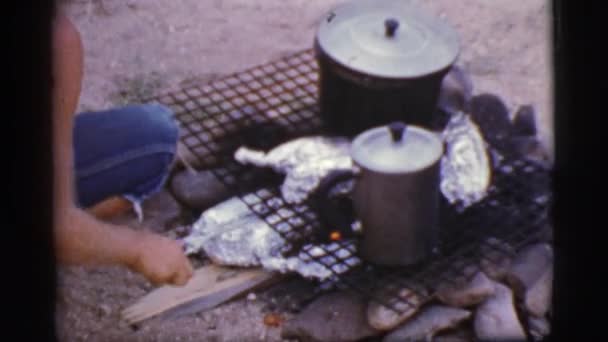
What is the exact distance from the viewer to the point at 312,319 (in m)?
2.39

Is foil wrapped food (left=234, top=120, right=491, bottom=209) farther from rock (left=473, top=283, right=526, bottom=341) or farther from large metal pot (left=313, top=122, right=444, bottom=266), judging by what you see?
rock (left=473, top=283, right=526, bottom=341)

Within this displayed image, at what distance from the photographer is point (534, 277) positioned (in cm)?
245

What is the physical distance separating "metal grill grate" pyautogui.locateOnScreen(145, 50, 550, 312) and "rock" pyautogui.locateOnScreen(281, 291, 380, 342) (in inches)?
2.5

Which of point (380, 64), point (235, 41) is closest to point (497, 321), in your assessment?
point (380, 64)

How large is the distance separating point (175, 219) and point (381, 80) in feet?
2.78

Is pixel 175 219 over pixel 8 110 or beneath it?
beneath

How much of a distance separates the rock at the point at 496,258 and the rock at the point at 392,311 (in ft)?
0.82

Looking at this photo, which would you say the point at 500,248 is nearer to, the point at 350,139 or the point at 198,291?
the point at 350,139

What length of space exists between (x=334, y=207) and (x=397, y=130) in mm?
375

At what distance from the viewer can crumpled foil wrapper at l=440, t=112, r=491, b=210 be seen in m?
2.64

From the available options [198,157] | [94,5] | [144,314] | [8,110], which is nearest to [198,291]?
[144,314]

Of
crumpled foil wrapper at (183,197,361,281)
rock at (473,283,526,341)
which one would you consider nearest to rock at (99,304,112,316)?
crumpled foil wrapper at (183,197,361,281)

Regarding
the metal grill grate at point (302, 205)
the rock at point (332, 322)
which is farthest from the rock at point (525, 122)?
the rock at point (332, 322)

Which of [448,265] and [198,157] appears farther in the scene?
[198,157]
